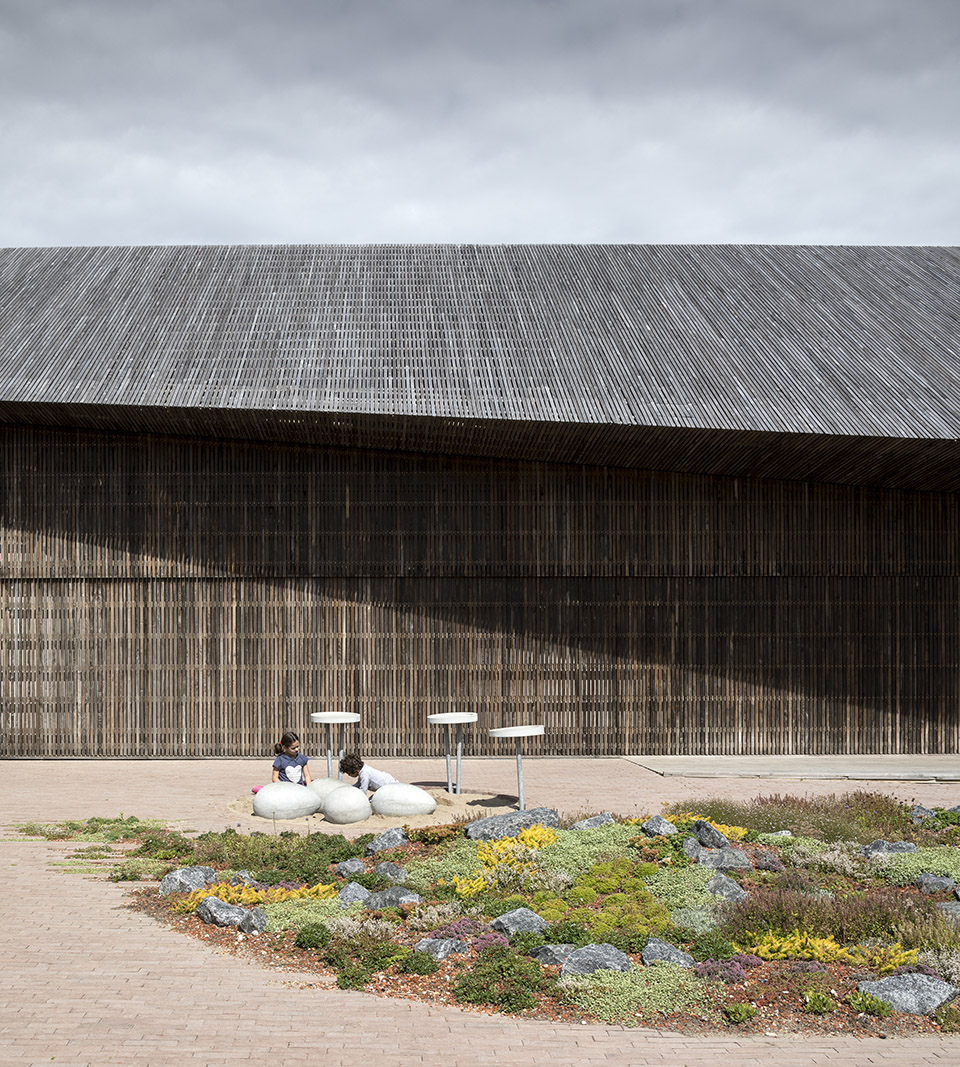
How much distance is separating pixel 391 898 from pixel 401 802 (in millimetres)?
2955

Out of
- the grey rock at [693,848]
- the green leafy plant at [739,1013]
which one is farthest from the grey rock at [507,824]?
the green leafy plant at [739,1013]

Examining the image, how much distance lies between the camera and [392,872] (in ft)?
25.1

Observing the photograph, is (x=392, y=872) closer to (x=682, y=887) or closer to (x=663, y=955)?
(x=682, y=887)

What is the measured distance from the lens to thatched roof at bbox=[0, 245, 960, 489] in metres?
14.2

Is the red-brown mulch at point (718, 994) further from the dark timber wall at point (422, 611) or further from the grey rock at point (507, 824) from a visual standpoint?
the dark timber wall at point (422, 611)

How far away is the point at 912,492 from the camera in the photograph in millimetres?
15875

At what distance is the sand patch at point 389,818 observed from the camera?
970 centimetres

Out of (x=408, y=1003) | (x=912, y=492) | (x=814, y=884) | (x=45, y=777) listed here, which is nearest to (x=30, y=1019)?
(x=408, y=1003)

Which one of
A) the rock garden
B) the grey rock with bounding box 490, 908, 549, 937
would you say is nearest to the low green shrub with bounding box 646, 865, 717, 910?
the rock garden

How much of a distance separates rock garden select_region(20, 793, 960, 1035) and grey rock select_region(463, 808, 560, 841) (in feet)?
0.06

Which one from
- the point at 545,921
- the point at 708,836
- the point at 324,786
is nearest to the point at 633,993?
the point at 545,921

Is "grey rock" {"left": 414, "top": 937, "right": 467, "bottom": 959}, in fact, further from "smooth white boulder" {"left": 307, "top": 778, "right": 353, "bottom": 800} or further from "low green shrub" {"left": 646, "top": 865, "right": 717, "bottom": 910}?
"smooth white boulder" {"left": 307, "top": 778, "right": 353, "bottom": 800}

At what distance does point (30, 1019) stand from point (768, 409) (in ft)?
38.5

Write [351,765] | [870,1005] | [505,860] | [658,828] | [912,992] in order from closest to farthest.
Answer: [870,1005] → [912,992] → [505,860] → [658,828] → [351,765]
